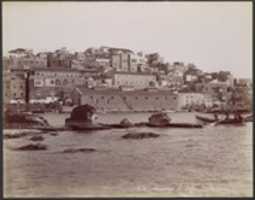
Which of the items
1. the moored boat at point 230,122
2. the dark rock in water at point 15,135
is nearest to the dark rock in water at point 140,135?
the moored boat at point 230,122

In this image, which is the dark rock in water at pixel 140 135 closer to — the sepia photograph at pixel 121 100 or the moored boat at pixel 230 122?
the sepia photograph at pixel 121 100

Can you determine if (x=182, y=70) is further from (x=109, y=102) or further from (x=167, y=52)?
(x=109, y=102)

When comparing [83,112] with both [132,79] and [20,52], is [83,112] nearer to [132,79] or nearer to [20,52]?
[132,79]

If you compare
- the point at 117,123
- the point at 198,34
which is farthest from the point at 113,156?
the point at 198,34

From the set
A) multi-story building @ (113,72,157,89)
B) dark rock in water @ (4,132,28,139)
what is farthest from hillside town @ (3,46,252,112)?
dark rock in water @ (4,132,28,139)

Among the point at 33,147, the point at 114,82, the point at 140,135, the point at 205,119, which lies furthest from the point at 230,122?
the point at 33,147
